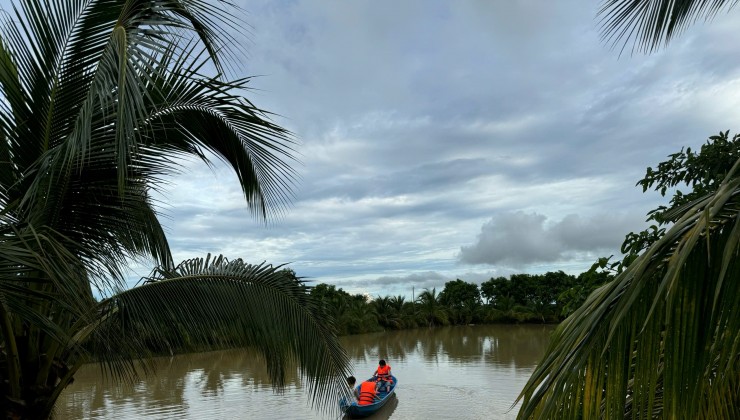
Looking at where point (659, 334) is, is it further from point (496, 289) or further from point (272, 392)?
point (496, 289)

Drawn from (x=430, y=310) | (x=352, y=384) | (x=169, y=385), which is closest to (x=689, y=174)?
(x=352, y=384)

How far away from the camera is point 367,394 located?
11.7m

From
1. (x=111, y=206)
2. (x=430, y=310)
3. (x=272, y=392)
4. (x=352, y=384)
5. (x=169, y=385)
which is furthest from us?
(x=430, y=310)

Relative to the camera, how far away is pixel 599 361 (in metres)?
1.00

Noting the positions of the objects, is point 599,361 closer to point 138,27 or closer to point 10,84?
point 138,27

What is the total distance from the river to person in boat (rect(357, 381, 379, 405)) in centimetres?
35

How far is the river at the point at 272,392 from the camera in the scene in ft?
39.5

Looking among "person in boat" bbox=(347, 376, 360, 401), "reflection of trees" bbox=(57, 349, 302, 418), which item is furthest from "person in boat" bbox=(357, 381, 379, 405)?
"reflection of trees" bbox=(57, 349, 302, 418)

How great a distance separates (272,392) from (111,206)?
11289 millimetres

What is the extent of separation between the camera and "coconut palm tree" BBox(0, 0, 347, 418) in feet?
11.0

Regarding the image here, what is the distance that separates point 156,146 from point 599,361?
3.72 metres

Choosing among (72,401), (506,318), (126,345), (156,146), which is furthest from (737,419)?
(506,318)

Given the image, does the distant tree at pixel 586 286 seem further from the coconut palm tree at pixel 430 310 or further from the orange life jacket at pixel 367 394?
the coconut palm tree at pixel 430 310

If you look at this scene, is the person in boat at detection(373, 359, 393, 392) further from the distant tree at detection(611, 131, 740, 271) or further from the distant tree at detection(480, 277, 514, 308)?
the distant tree at detection(480, 277, 514, 308)
